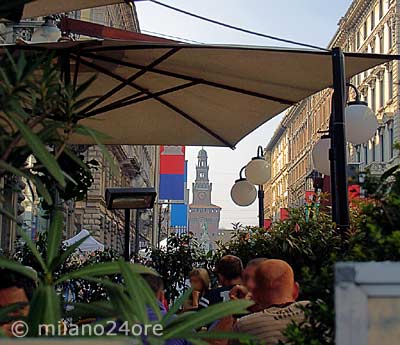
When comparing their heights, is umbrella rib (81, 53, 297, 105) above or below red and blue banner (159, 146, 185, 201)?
below

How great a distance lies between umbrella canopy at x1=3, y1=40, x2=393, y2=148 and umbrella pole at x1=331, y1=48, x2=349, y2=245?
0.38 ft

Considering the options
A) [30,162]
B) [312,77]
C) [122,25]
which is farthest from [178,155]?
[30,162]

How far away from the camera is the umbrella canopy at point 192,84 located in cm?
544

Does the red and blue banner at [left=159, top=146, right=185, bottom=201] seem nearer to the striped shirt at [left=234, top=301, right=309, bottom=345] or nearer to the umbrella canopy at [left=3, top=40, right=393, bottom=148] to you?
the umbrella canopy at [left=3, top=40, right=393, bottom=148]

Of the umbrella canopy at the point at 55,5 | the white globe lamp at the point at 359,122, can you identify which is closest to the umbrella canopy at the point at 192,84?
the umbrella canopy at the point at 55,5

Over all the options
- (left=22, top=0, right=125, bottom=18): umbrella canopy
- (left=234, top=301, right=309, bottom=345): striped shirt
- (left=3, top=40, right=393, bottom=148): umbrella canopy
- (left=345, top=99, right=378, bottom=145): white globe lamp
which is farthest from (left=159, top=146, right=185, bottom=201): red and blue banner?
(left=234, top=301, right=309, bottom=345): striped shirt

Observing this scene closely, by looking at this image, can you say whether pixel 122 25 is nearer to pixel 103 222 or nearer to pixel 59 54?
pixel 103 222

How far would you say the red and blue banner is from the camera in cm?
5050

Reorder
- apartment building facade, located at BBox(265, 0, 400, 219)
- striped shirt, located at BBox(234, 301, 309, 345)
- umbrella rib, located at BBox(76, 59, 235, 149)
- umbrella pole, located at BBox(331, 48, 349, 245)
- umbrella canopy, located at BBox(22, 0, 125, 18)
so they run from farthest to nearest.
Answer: apartment building facade, located at BBox(265, 0, 400, 219), umbrella rib, located at BBox(76, 59, 235, 149), umbrella canopy, located at BBox(22, 0, 125, 18), umbrella pole, located at BBox(331, 48, 349, 245), striped shirt, located at BBox(234, 301, 309, 345)

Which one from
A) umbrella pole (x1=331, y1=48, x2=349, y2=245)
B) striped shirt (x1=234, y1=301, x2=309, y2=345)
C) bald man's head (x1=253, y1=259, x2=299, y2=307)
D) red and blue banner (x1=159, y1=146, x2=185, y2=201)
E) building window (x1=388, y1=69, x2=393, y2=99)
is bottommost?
striped shirt (x1=234, y1=301, x2=309, y2=345)

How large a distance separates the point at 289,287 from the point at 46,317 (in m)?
2.32

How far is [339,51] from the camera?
18.1 feet

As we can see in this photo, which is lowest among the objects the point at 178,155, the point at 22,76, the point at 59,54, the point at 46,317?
the point at 46,317

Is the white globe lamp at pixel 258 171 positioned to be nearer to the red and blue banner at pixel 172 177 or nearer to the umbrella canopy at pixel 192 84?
the umbrella canopy at pixel 192 84
